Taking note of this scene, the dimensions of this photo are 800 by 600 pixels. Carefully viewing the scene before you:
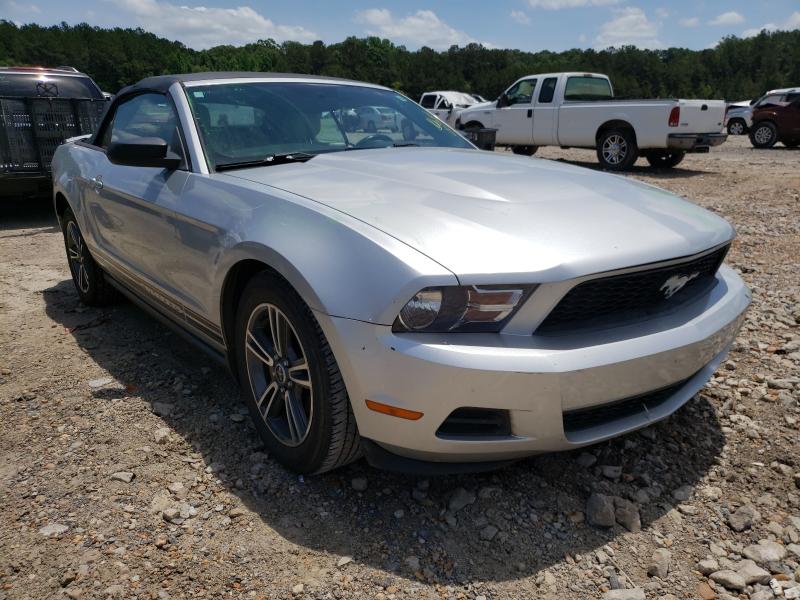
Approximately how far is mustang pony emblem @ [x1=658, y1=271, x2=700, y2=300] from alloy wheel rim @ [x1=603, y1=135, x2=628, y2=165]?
10.5 metres

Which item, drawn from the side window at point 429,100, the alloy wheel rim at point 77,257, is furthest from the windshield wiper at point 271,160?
the side window at point 429,100


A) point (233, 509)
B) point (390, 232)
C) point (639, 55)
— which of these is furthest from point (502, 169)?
point (639, 55)

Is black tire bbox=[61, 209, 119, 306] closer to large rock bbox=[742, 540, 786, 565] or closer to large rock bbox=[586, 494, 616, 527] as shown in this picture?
large rock bbox=[586, 494, 616, 527]

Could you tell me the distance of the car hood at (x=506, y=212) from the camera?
1.90 metres

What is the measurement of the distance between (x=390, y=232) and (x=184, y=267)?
1.25m

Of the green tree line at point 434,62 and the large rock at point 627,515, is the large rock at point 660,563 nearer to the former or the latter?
the large rock at point 627,515

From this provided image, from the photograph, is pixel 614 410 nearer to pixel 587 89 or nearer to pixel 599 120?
pixel 599 120

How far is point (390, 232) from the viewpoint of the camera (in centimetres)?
198

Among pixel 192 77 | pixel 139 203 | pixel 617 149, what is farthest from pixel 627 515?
pixel 617 149

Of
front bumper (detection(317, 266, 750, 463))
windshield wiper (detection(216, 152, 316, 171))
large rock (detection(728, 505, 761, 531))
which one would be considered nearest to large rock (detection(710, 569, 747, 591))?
large rock (detection(728, 505, 761, 531))

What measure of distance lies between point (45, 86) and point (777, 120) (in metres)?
16.9

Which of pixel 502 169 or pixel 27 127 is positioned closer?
pixel 502 169

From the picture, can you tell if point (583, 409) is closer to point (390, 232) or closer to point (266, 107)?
point (390, 232)

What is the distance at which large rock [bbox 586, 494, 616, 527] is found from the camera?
2.13m
